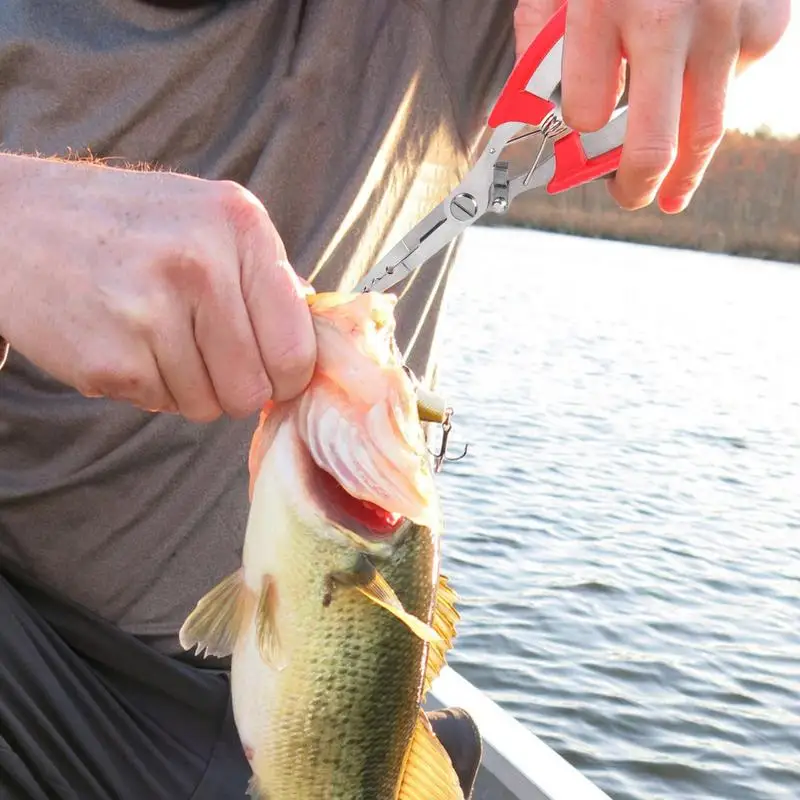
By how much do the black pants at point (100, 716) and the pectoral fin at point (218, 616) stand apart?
416 mm

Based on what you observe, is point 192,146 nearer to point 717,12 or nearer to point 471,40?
point 471,40

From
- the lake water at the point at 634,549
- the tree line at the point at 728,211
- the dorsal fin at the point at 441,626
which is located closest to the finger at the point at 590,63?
the dorsal fin at the point at 441,626

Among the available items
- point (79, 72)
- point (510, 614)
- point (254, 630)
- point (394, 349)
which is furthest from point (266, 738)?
point (510, 614)

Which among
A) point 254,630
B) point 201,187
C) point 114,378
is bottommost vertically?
point 254,630

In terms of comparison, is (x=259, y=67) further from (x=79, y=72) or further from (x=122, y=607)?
(x=122, y=607)

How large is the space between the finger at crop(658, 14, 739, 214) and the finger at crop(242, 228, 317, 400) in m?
0.61

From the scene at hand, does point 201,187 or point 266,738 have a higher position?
point 201,187

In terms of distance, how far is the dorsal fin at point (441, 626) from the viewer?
5.52 feet

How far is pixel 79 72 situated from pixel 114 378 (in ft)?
3.29

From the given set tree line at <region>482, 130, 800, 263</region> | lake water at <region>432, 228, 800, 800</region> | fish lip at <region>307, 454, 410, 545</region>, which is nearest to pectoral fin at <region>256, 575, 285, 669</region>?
fish lip at <region>307, 454, 410, 545</region>

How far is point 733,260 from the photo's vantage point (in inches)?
1451

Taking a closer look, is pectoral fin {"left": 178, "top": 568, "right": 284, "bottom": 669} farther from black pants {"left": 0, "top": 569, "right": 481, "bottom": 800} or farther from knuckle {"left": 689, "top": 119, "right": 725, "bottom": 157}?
knuckle {"left": 689, "top": 119, "right": 725, "bottom": 157}

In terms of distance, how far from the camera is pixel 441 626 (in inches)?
67.2

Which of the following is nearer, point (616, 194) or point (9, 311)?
point (9, 311)
